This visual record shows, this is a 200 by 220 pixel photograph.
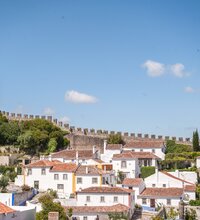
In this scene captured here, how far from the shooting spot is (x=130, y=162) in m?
51.4

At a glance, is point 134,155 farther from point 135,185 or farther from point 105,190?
point 105,190

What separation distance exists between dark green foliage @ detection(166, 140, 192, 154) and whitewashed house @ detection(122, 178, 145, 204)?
13560 millimetres

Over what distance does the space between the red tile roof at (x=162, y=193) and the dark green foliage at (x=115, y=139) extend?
17027 mm

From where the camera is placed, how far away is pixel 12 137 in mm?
65000

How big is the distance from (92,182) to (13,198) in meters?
9.69

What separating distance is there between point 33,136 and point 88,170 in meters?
17.3

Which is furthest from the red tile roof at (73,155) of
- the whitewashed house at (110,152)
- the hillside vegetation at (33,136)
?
the hillside vegetation at (33,136)

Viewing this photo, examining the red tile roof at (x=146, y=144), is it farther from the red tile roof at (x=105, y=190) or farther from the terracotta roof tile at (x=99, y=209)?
the terracotta roof tile at (x=99, y=209)

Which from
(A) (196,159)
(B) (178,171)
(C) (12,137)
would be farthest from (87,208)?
(C) (12,137)

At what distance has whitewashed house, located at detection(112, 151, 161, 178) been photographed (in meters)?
51.2

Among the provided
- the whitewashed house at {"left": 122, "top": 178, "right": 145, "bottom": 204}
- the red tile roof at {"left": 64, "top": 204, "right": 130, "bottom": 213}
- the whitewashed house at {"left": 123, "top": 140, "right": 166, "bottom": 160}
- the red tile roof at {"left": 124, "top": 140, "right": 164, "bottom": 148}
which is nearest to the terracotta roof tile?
the red tile roof at {"left": 64, "top": 204, "right": 130, "bottom": 213}

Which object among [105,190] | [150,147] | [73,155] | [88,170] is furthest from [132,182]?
[150,147]

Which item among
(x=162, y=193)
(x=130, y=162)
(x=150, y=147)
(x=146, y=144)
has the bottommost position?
(x=162, y=193)

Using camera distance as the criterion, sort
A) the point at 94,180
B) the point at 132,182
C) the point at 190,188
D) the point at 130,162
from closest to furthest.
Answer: the point at 190,188
the point at 132,182
the point at 94,180
the point at 130,162
